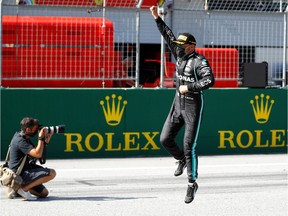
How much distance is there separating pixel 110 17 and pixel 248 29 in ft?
9.22

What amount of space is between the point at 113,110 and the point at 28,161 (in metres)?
4.19

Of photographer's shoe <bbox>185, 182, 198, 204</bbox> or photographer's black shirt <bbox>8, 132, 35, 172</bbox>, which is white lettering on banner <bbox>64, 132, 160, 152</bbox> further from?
photographer's shoe <bbox>185, 182, 198, 204</bbox>

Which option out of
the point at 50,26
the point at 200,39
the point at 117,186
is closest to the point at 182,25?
the point at 200,39

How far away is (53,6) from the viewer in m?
14.2

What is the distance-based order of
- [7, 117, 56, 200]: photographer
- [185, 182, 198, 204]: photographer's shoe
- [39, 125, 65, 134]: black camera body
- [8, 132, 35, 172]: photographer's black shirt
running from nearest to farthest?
1. [185, 182, 198, 204]: photographer's shoe
2. [39, 125, 65, 134]: black camera body
3. [7, 117, 56, 200]: photographer
4. [8, 132, 35, 172]: photographer's black shirt

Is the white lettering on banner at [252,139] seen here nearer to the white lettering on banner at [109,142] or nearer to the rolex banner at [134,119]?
the rolex banner at [134,119]

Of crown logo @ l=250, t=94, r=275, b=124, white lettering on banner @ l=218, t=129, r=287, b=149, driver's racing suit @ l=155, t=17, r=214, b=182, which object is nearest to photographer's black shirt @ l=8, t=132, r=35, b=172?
driver's racing suit @ l=155, t=17, r=214, b=182

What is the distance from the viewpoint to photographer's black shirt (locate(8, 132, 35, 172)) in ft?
33.9

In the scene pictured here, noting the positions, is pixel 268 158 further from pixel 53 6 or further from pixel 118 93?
pixel 53 6

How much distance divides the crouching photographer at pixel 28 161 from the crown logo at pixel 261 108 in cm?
616

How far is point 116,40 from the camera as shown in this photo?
1470cm

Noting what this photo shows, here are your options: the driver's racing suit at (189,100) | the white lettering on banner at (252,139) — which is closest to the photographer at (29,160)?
the driver's racing suit at (189,100)

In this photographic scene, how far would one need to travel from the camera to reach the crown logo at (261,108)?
1559cm

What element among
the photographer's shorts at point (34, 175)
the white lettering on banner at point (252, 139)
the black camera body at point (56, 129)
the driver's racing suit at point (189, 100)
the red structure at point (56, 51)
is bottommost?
the photographer's shorts at point (34, 175)
